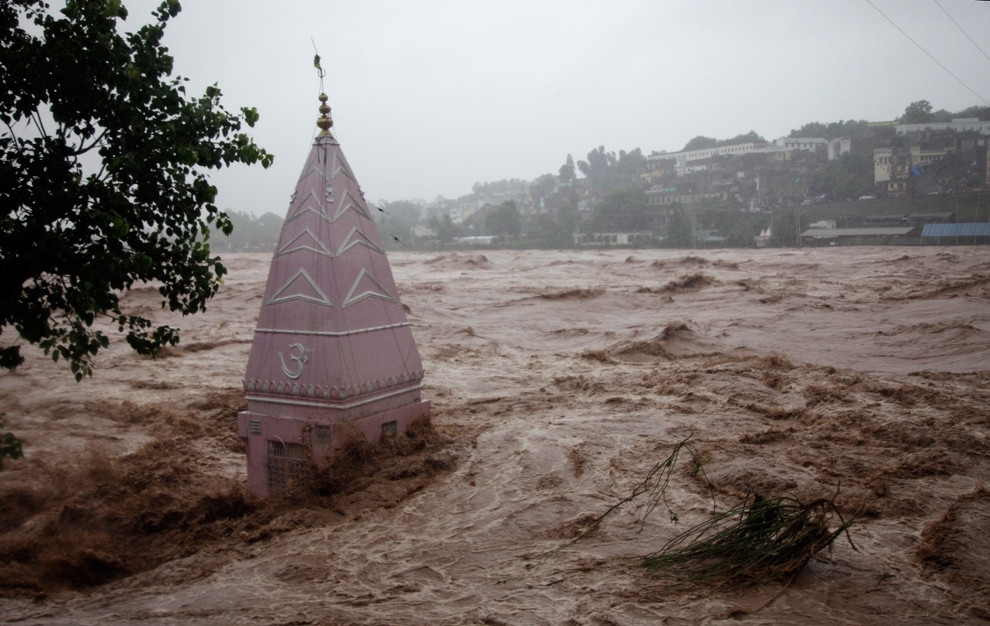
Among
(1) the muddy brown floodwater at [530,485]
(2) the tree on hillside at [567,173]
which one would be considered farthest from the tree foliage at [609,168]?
(1) the muddy brown floodwater at [530,485]

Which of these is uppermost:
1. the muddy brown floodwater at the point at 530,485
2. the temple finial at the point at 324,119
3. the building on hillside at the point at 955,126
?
the building on hillside at the point at 955,126

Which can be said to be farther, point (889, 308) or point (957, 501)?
point (889, 308)

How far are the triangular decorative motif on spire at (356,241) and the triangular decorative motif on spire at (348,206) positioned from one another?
6.9 inches

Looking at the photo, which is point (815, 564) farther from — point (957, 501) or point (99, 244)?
point (99, 244)

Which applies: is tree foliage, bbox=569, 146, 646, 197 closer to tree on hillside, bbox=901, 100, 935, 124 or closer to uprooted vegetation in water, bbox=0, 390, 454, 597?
tree on hillside, bbox=901, 100, 935, 124

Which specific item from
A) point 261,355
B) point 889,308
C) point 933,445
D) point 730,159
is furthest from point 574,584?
point 730,159

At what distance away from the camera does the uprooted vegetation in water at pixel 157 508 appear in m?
6.55

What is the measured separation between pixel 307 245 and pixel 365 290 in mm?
642

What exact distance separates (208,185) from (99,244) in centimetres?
83

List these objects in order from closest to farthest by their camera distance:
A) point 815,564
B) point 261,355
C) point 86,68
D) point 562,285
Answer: point 86,68, point 815,564, point 261,355, point 562,285

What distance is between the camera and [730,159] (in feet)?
183

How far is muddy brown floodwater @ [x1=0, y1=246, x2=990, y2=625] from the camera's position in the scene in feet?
18.2

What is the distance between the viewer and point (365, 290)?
771 cm

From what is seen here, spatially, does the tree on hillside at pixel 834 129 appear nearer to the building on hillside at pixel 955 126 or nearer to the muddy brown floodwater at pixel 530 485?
the building on hillside at pixel 955 126
